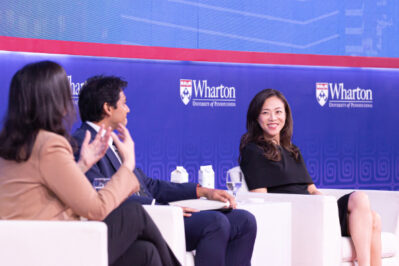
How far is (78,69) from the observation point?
5297mm

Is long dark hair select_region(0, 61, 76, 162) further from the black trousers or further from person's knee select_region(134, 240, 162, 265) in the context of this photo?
person's knee select_region(134, 240, 162, 265)

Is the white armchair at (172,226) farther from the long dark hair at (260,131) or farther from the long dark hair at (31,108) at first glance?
the long dark hair at (260,131)

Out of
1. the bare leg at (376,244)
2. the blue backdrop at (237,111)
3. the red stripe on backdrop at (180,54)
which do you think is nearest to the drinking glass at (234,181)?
the bare leg at (376,244)

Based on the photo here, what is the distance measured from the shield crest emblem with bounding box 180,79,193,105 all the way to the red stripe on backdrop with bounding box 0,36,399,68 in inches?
7.5

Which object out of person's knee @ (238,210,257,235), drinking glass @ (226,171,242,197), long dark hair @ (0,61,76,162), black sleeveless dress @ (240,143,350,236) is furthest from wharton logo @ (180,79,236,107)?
long dark hair @ (0,61,76,162)

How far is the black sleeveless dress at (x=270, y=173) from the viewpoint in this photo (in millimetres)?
4180

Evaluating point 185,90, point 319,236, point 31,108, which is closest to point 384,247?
point 319,236

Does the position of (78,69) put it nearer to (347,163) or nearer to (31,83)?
(347,163)

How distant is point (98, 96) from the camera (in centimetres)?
333

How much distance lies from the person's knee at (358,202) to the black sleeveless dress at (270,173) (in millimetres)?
421

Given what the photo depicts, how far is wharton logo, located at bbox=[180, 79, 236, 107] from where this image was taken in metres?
5.71

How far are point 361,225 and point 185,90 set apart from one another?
232cm

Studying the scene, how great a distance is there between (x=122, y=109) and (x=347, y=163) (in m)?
3.45

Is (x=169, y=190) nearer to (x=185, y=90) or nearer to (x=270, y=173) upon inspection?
(x=270, y=173)
